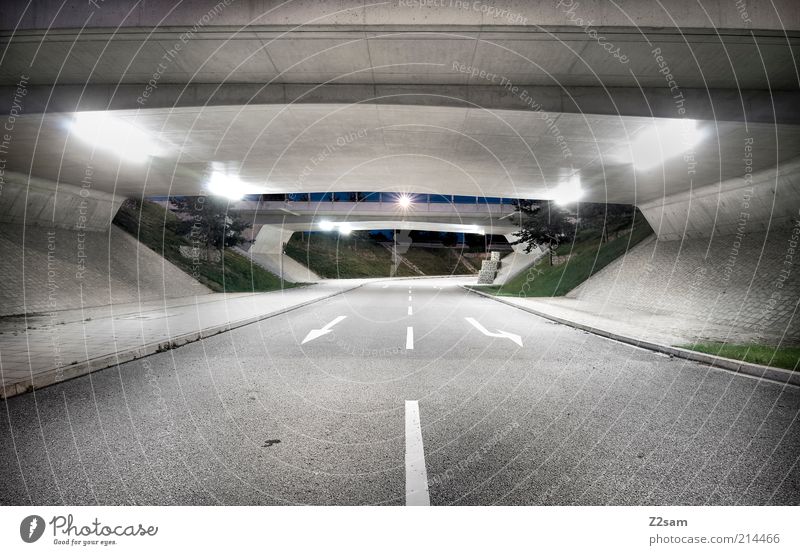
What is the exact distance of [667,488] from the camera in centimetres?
282

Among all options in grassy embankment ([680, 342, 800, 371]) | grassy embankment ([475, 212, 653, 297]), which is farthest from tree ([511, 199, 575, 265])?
grassy embankment ([680, 342, 800, 371])

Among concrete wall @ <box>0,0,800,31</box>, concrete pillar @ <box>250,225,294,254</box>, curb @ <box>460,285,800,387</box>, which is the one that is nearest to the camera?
curb @ <box>460,285,800,387</box>

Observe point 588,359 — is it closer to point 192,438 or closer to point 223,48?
point 192,438

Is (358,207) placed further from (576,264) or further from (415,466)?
(415,466)

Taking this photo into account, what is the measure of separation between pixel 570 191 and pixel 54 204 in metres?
23.4

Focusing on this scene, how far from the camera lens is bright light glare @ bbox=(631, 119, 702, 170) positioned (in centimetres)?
977

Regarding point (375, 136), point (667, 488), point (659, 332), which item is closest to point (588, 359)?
point (659, 332)

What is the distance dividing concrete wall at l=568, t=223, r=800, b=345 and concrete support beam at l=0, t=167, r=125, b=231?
22.1 m

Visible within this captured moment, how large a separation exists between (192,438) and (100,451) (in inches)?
28.3

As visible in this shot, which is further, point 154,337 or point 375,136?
point 375,136

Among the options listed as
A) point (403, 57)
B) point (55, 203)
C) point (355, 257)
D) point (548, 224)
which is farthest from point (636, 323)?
point (355, 257)

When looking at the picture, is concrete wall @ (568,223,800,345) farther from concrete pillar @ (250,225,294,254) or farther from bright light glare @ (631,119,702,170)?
concrete pillar @ (250,225,294,254)

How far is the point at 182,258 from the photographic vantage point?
2483cm

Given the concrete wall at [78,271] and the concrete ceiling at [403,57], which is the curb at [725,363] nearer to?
the concrete ceiling at [403,57]
